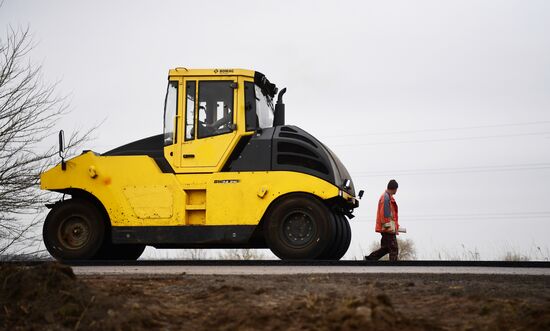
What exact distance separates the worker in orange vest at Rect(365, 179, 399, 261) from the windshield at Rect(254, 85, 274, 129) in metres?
2.50

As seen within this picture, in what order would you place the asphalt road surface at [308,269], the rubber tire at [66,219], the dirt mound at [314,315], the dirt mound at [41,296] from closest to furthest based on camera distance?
the dirt mound at [314,315] < the dirt mound at [41,296] < the asphalt road surface at [308,269] < the rubber tire at [66,219]

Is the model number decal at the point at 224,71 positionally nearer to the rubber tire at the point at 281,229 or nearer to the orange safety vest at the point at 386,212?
the rubber tire at the point at 281,229

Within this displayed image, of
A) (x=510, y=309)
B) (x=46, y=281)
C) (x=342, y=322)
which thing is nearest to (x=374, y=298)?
(x=342, y=322)

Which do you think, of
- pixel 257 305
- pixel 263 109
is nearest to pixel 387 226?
pixel 263 109

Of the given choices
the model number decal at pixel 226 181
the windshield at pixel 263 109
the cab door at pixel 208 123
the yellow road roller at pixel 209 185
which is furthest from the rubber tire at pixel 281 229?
the windshield at pixel 263 109

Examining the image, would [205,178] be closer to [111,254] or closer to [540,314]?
[111,254]

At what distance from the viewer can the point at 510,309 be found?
6727mm

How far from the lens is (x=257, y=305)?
6.98 meters

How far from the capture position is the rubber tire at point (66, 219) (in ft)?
47.7

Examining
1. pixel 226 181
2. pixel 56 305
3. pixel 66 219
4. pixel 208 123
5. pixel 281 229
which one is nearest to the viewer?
pixel 56 305

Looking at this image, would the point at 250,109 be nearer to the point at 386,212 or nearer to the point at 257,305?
the point at 386,212

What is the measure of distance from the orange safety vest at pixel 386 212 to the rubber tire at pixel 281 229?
1761 millimetres

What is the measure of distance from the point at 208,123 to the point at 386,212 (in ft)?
11.7

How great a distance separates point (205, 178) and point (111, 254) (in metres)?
2.43
